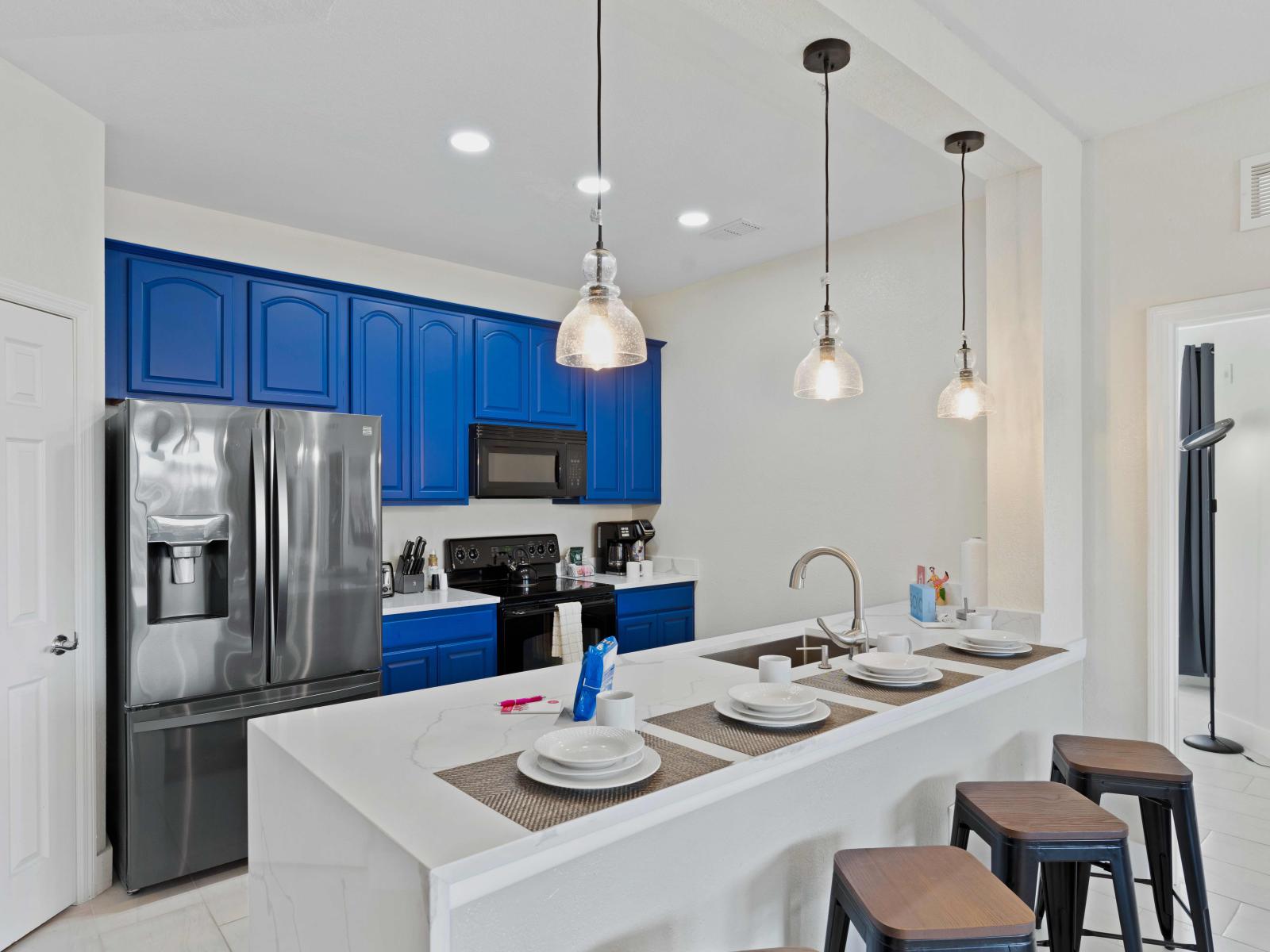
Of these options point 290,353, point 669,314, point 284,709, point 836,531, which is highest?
point 669,314

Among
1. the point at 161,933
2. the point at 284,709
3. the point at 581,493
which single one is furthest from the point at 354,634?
the point at 581,493

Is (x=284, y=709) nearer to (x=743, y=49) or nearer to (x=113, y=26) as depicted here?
(x=113, y=26)

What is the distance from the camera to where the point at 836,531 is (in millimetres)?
4008

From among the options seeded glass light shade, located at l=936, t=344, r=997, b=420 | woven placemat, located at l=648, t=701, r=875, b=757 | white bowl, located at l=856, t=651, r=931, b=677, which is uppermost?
seeded glass light shade, located at l=936, t=344, r=997, b=420

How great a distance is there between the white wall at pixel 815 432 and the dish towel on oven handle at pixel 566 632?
3.17ft

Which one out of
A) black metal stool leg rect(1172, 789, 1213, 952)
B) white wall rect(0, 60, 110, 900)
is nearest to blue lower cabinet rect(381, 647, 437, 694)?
white wall rect(0, 60, 110, 900)

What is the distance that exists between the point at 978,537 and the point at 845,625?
946 mm

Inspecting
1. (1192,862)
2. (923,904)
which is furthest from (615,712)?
(1192,862)

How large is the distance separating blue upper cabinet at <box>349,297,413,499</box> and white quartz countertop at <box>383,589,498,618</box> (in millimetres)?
507

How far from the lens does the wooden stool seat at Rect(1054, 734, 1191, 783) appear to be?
206 cm

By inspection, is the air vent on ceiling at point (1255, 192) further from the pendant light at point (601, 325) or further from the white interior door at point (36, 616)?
the white interior door at point (36, 616)

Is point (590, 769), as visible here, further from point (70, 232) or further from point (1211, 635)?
point (1211, 635)

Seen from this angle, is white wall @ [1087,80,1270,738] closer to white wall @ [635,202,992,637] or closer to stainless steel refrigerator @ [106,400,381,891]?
white wall @ [635,202,992,637]

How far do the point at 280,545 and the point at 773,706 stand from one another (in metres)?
2.13
